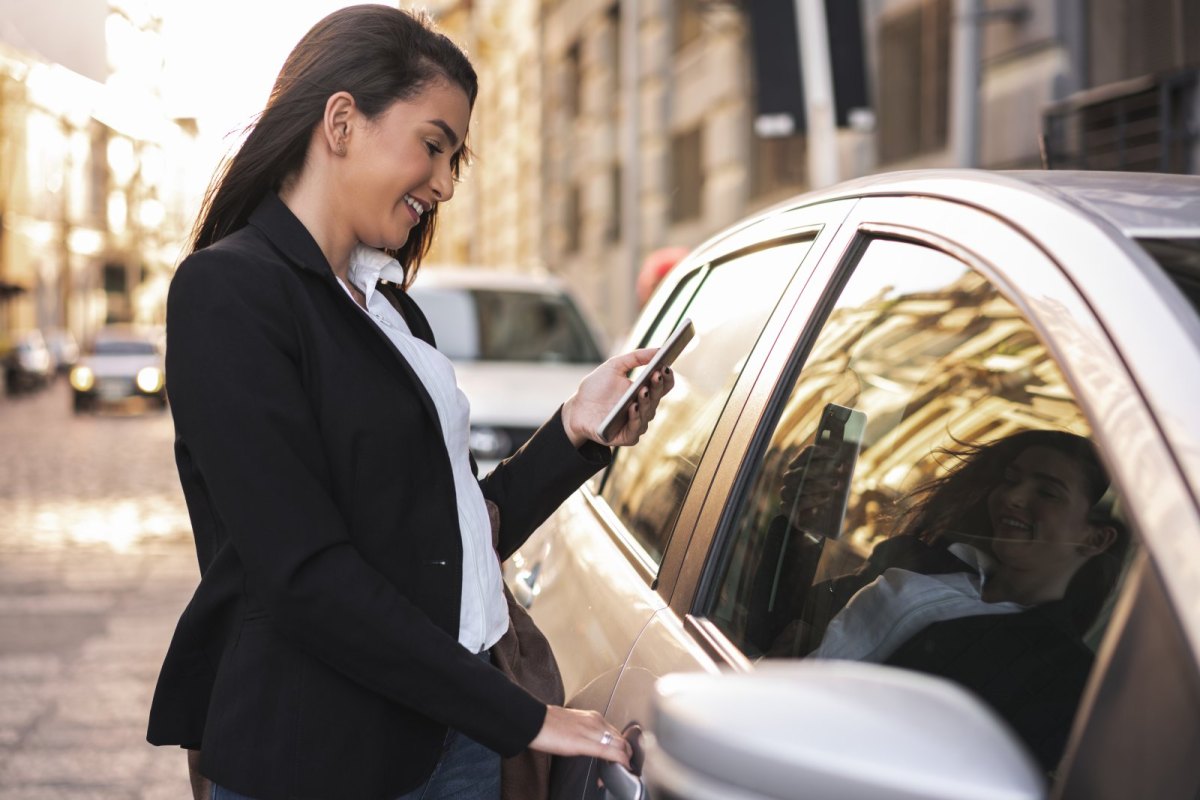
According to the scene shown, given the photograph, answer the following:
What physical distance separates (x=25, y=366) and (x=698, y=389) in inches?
1363

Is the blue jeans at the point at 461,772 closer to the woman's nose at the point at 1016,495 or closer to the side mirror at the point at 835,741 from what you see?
the woman's nose at the point at 1016,495

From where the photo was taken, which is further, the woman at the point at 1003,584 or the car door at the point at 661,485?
the car door at the point at 661,485

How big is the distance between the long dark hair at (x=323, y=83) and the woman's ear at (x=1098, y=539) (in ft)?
3.27

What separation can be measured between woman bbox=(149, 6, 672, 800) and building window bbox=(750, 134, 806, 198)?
38.9 ft

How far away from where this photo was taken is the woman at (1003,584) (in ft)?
5.34

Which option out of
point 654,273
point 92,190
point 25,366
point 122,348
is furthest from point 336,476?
point 92,190

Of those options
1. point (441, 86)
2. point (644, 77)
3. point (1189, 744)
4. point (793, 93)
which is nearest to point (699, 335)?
point (441, 86)

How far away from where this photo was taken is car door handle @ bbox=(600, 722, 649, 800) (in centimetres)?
151

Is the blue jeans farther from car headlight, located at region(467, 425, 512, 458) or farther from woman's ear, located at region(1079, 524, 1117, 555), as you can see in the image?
car headlight, located at region(467, 425, 512, 458)

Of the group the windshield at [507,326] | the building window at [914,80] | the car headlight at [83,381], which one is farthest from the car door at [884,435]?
the car headlight at [83,381]

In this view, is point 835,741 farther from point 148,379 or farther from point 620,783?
point 148,379

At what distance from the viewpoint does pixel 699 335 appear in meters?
2.44

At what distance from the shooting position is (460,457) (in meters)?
1.81

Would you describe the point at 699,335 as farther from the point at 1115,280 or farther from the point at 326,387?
the point at 1115,280
